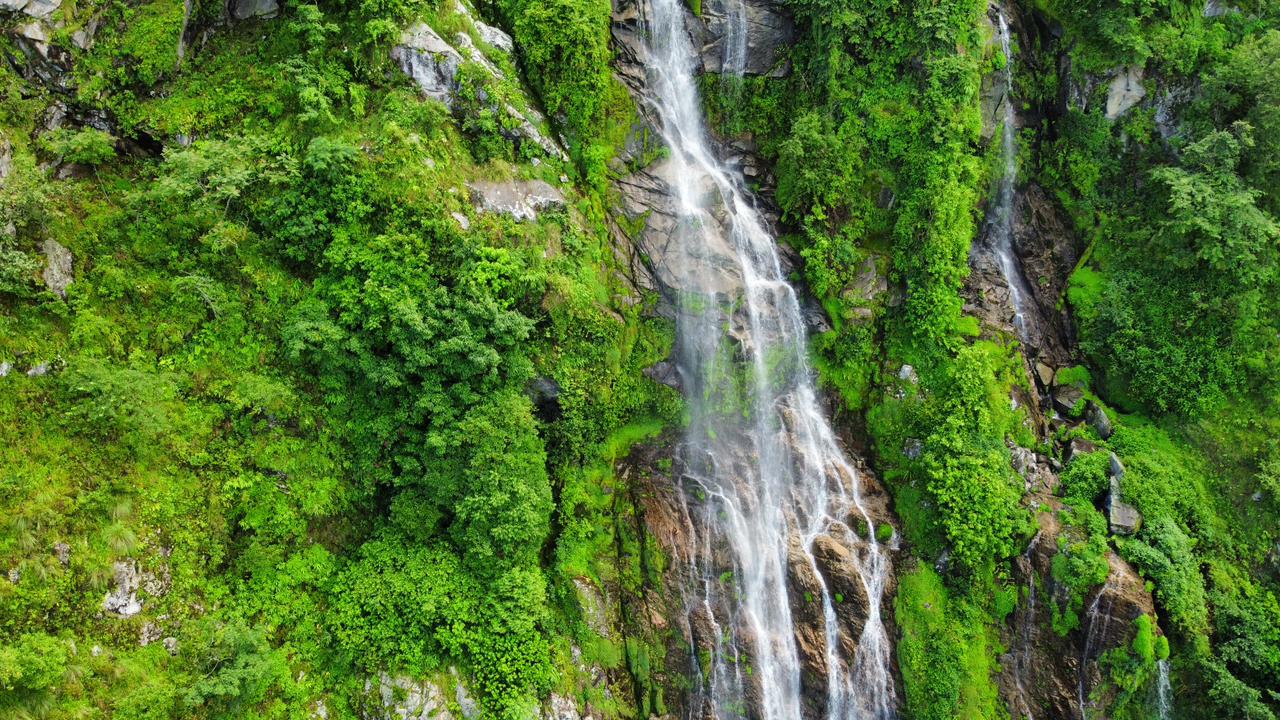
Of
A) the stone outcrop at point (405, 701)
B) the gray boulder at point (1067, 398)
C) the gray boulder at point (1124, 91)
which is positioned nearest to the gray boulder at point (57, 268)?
the stone outcrop at point (405, 701)

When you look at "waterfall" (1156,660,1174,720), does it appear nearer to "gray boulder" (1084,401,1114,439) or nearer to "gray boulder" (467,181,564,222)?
"gray boulder" (1084,401,1114,439)

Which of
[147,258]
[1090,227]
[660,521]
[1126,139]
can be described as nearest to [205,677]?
[147,258]

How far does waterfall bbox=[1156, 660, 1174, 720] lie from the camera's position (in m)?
11.8

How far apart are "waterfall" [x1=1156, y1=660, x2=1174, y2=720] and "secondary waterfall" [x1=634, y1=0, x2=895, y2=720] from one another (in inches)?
193

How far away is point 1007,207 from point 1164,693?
1078cm

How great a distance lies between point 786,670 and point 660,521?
12.6 ft

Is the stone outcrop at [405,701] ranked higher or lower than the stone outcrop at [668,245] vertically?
lower

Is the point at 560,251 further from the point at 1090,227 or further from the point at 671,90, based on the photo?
the point at 1090,227

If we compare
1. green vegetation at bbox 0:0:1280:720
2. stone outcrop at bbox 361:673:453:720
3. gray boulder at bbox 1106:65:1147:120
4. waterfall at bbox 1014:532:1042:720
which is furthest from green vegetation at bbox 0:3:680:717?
gray boulder at bbox 1106:65:1147:120

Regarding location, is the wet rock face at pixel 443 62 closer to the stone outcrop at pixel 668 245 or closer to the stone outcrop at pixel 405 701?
the stone outcrop at pixel 668 245

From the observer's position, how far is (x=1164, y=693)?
468 inches

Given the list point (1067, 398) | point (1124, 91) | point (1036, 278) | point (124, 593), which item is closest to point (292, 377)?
point (124, 593)

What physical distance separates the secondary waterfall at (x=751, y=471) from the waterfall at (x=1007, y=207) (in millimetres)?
5366

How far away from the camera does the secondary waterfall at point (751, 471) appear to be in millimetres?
12609
